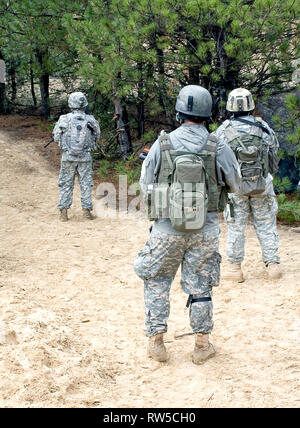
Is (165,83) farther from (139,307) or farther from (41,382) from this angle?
(41,382)

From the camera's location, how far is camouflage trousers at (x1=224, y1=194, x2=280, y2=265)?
602 centimetres

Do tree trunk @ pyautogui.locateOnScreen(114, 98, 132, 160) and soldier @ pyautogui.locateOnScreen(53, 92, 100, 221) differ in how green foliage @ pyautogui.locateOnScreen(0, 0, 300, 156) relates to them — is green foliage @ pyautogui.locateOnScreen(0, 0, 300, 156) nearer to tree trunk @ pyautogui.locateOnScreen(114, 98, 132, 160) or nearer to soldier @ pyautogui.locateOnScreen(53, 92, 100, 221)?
tree trunk @ pyautogui.locateOnScreen(114, 98, 132, 160)

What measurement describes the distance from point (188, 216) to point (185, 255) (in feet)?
1.32

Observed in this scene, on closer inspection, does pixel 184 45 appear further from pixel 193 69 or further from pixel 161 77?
pixel 161 77

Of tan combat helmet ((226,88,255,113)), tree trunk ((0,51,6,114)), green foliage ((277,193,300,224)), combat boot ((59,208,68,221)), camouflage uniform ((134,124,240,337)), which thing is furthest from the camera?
tree trunk ((0,51,6,114))

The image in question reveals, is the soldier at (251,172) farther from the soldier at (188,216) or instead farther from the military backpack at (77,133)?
the military backpack at (77,133)

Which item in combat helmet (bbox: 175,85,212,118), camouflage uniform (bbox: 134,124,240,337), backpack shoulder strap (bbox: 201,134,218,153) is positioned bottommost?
camouflage uniform (bbox: 134,124,240,337)

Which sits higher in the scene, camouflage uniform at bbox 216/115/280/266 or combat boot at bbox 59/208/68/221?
camouflage uniform at bbox 216/115/280/266

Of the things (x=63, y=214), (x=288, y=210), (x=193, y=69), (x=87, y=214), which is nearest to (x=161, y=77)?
(x=193, y=69)

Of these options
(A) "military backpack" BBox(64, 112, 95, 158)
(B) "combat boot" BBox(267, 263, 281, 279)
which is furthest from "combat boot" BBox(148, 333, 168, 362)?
(A) "military backpack" BBox(64, 112, 95, 158)

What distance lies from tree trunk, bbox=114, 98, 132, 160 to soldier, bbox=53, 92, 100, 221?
251 centimetres

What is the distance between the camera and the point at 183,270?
4336mm

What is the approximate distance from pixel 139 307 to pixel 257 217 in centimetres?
146
